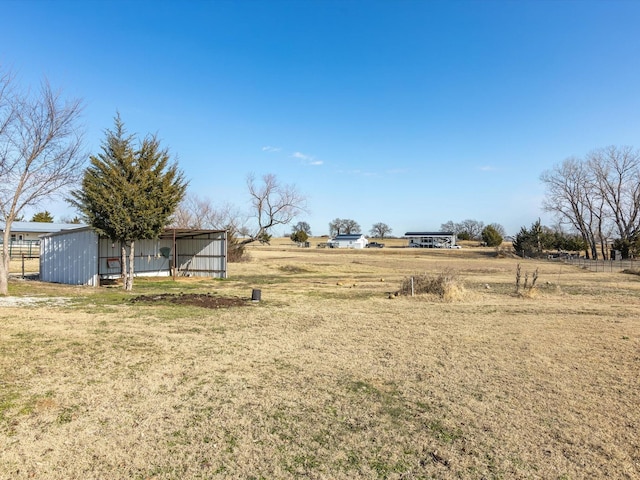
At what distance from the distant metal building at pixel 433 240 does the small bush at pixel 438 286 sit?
8011 centimetres

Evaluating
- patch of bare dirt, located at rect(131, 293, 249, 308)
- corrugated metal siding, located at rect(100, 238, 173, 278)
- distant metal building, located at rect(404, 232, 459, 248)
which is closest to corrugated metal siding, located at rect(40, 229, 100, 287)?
corrugated metal siding, located at rect(100, 238, 173, 278)

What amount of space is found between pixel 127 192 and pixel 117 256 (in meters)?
7.06

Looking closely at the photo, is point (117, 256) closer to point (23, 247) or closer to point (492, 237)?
point (23, 247)

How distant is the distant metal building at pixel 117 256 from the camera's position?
18016 mm

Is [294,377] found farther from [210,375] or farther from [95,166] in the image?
[95,166]

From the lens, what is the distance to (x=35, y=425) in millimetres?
3967

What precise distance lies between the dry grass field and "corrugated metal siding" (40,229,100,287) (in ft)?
27.2

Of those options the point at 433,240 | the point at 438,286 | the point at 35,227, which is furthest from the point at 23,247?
the point at 433,240

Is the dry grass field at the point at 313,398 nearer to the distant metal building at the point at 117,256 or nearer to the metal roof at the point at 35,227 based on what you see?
the distant metal building at the point at 117,256

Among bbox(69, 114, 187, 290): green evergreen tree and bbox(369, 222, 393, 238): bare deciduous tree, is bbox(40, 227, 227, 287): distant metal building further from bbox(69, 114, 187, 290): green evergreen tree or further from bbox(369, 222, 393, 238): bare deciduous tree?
bbox(369, 222, 393, 238): bare deciduous tree

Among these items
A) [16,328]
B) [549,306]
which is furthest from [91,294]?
[549,306]

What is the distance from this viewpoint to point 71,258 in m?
18.5

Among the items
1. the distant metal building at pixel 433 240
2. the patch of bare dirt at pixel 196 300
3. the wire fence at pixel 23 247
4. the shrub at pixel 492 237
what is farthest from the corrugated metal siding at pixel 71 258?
the distant metal building at pixel 433 240

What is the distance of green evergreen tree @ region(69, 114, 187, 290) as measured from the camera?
14797mm
